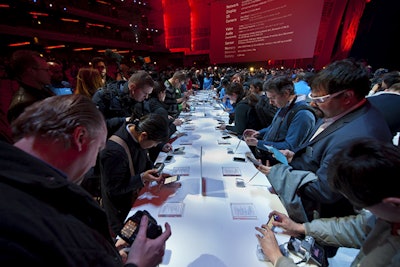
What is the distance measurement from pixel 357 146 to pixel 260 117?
8.91 ft

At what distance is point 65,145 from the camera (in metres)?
0.78

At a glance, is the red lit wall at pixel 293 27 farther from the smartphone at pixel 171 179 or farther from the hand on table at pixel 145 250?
the hand on table at pixel 145 250

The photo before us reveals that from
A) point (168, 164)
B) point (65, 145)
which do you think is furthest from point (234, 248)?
point (168, 164)

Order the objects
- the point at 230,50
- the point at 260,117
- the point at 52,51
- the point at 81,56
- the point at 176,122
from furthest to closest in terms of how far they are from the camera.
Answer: the point at 81,56 < the point at 52,51 < the point at 230,50 < the point at 176,122 < the point at 260,117

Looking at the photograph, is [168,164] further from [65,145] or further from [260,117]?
[260,117]

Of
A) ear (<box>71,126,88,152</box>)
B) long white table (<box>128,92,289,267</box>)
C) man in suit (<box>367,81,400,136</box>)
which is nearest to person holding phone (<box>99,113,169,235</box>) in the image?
long white table (<box>128,92,289,267</box>)

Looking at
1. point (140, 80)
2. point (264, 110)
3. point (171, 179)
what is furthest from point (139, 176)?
point (264, 110)

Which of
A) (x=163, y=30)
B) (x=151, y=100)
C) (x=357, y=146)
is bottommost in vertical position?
(x=151, y=100)

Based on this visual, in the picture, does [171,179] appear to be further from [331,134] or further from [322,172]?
[331,134]

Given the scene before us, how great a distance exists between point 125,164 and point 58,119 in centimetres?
96

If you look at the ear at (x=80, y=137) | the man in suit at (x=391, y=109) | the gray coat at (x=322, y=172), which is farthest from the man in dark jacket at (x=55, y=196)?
the man in suit at (x=391, y=109)

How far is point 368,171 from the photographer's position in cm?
77

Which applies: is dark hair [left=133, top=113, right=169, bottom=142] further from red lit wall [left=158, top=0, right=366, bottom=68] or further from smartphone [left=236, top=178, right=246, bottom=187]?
red lit wall [left=158, top=0, right=366, bottom=68]

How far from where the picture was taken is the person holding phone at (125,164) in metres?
1.67
